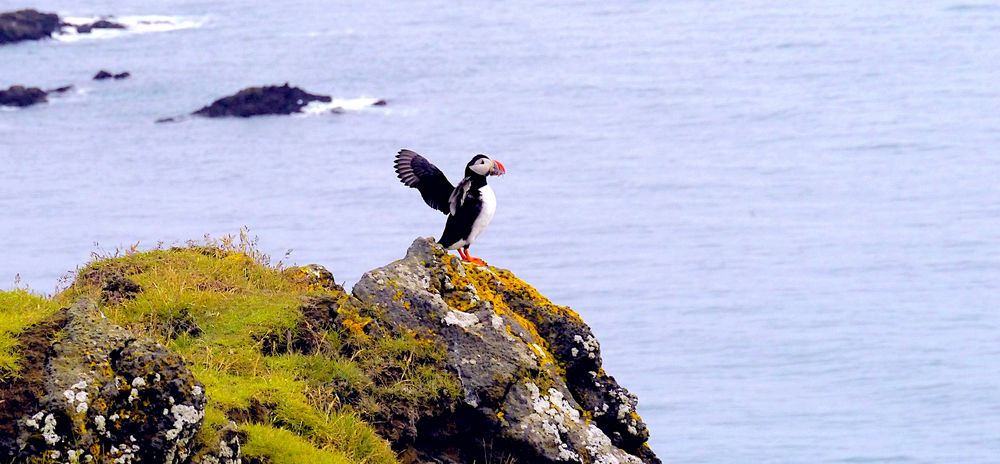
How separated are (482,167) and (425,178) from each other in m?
0.57

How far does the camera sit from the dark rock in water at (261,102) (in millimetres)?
79000

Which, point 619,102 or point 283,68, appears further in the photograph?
point 283,68

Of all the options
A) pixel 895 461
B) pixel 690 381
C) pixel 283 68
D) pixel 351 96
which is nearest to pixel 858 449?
pixel 895 461

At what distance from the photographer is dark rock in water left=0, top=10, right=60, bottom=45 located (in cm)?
9994

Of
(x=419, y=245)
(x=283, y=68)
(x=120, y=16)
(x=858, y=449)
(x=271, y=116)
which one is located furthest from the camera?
(x=120, y=16)

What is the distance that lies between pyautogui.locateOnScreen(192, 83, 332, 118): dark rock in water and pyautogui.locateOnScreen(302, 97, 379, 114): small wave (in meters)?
0.29

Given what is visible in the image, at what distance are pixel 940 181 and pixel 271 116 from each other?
35.1 meters

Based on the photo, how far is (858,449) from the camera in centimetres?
4088

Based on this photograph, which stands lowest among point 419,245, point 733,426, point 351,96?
point 733,426

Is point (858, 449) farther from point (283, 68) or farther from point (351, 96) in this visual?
point (283, 68)

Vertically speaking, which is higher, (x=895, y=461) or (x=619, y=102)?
(x=619, y=102)

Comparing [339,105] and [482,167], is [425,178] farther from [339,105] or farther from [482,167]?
[339,105]

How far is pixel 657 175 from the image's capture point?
69.8 m

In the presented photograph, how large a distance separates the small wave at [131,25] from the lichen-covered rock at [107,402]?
93.9m
